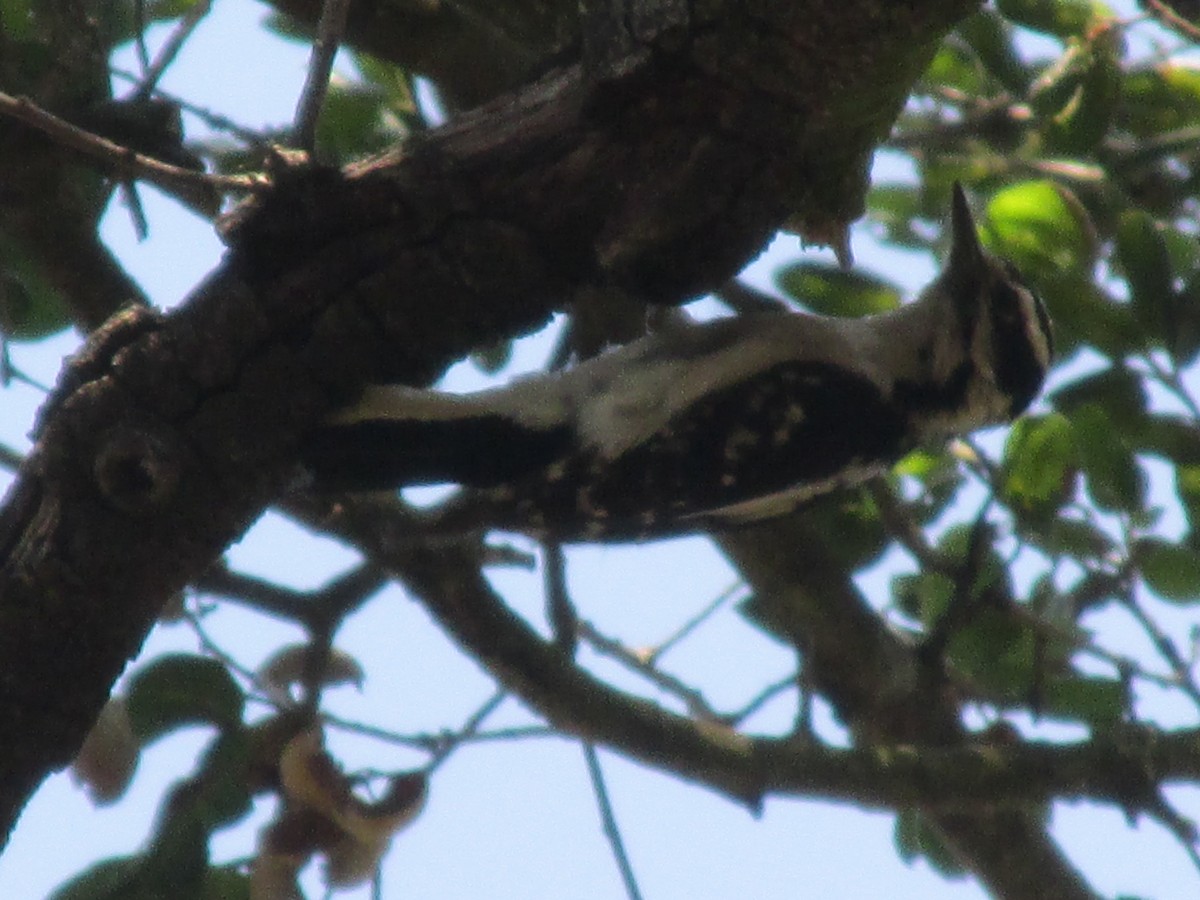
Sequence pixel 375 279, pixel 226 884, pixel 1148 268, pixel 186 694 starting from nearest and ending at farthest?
pixel 375 279
pixel 226 884
pixel 186 694
pixel 1148 268

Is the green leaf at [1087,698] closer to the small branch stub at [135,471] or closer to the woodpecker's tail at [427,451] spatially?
the woodpecker's tail at [427,451]

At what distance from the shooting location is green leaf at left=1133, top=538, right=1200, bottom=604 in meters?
3.31

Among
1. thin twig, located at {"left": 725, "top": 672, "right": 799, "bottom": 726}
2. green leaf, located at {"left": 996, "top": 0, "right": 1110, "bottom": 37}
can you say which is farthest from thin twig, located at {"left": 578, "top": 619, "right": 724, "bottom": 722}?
green leaf, located at {"left": 996, "top": 0, "right": 1110, "bottom": 37}

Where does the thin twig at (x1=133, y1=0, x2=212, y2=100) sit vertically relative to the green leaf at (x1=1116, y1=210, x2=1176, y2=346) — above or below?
above

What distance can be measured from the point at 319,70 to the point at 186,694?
4.10 feet

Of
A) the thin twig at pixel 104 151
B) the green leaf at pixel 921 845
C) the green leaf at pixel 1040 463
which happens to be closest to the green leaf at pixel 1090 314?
the green leaf at pixel 1040 463

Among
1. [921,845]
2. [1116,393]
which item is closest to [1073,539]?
[1116,393]

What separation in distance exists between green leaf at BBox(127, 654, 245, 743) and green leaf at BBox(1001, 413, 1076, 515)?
1777mm

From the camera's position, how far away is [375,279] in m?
2.48

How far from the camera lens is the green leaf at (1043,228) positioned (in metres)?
3.43

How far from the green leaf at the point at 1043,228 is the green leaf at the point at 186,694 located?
2.05m

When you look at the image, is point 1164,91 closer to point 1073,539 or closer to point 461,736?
point 1073,539

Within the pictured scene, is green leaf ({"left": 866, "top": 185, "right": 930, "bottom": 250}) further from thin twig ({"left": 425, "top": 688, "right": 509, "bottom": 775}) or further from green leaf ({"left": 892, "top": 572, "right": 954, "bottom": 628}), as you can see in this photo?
thin twig ({"left": 425, "top": 688, "right": 509, "bottom": 775})

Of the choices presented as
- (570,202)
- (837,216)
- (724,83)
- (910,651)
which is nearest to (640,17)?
(724,83)
